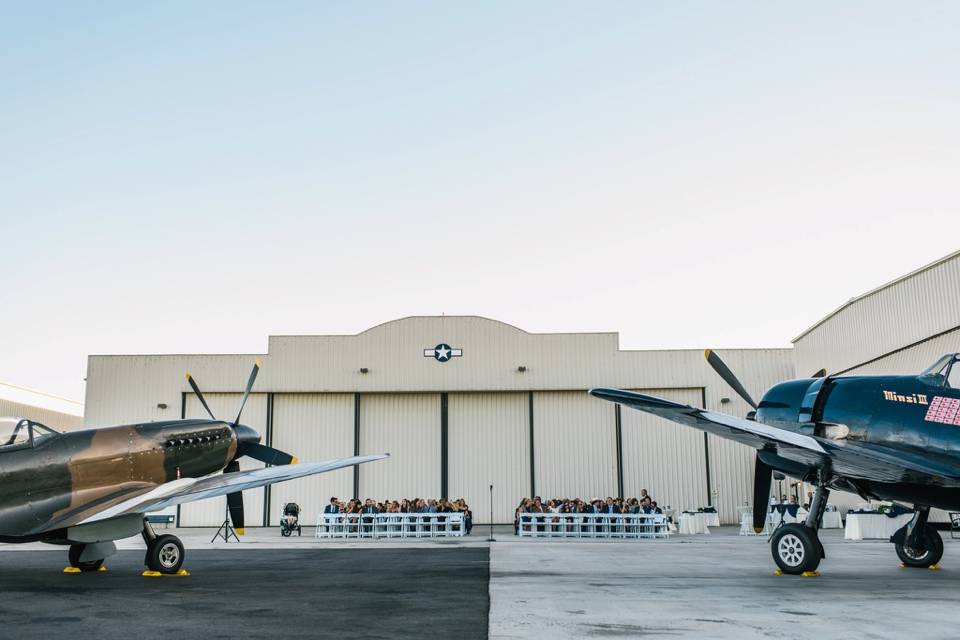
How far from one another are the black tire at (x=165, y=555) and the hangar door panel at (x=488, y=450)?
2460 cm

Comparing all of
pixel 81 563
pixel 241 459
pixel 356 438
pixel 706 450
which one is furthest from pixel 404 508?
pixel 81 563

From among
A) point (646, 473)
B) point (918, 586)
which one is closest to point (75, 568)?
point (918, 586)

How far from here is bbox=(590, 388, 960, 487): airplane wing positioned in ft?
35.2

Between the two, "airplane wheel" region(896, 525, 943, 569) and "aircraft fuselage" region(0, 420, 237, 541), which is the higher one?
"aircraft fuselage" region(0, 420, 237, 541)

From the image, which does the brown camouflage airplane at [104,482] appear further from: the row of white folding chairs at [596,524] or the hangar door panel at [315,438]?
the hangar door panel at [315,438]

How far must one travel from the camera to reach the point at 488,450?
121 ft

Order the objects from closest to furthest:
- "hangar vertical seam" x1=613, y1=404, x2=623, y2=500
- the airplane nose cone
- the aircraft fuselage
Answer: the aircraft fuselage → the airplane nose cone → "hangar vertical seam" x1=613, y1=404, x2=623, y2=500

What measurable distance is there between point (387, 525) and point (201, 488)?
52.2 ft

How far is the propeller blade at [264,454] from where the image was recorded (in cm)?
1537

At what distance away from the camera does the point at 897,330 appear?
90.2 feet

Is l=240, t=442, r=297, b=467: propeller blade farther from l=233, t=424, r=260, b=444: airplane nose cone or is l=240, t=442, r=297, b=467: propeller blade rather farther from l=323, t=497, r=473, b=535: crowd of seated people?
l=323, t=497, r=473, b=535: crowd of seated people

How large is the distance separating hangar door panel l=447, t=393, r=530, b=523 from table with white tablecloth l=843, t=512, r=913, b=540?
49.8 ft

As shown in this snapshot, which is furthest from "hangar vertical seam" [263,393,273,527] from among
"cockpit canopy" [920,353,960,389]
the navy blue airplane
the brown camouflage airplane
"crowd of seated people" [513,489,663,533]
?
"cockpit canopy" [920,353,960,389]

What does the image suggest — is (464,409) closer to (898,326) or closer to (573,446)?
(573,446)
